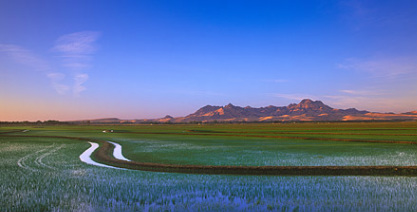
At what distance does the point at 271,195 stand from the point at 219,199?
5.49 ft

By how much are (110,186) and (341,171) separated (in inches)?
370

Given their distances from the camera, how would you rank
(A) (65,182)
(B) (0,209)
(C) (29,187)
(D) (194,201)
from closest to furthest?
1. (B) (0,209)
2. (D) (194,201)
3. (C) (29,187)
4. (A) (65,182)

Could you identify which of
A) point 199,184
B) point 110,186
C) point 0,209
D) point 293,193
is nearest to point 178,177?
point 199,184

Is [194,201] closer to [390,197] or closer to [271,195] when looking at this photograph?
[271,195]

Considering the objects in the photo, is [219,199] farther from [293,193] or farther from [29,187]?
[29,187]

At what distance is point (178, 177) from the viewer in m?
12.9

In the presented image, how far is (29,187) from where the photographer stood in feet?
36.2

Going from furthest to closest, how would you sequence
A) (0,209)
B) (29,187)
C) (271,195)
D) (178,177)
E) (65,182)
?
(178,177) → (65,182) → (29,187) → (271,195) → (0,209)

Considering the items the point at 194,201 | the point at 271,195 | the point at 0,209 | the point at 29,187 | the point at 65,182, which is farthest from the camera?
the point at 65,182

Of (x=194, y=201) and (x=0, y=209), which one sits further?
(x=194, y=201)

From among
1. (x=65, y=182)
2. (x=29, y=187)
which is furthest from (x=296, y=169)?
(x=29, y=187)

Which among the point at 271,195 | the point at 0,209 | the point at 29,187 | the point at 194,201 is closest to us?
the point at 0,209

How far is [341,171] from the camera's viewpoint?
13523mm

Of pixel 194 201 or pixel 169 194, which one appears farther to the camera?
pixel 169 194
